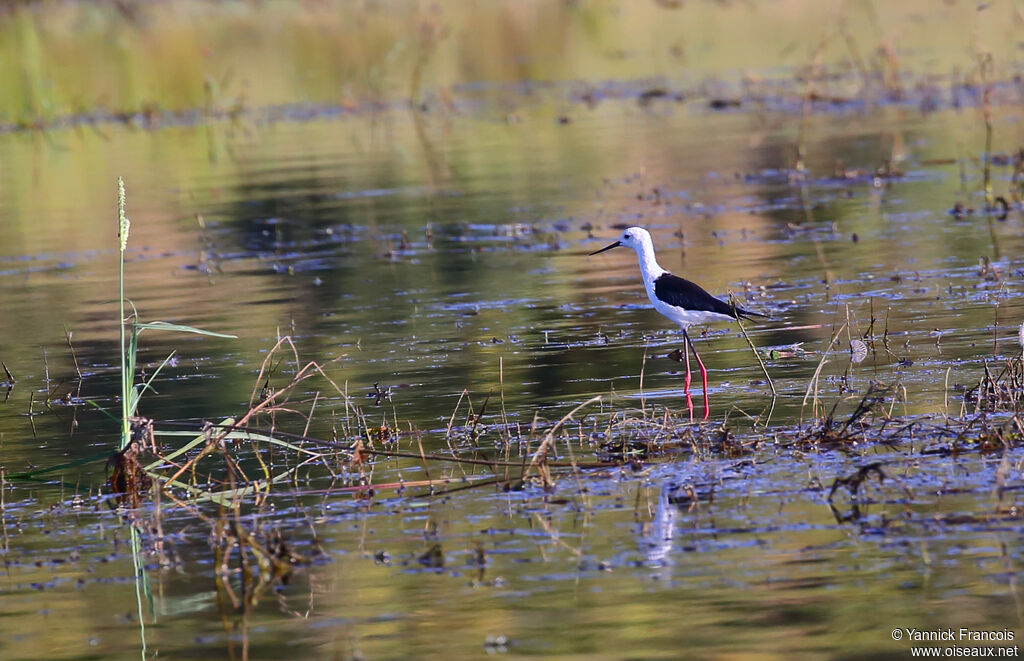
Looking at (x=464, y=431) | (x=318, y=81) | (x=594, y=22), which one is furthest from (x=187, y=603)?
(x=594, y=22)

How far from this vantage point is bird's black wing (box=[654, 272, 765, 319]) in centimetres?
1126

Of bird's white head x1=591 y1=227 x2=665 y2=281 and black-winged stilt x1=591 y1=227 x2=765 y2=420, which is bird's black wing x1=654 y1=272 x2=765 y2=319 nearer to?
black-winged stilt x1=591 y1=227 x2=765 y2=420

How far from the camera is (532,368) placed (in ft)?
40.9

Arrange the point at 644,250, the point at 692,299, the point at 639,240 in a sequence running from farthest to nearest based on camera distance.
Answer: the point at 639,240 → the point at 644,250 → the point at 692,299

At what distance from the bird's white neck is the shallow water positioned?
0.72 m

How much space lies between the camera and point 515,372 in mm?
12359

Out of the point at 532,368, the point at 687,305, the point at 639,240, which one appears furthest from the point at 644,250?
the point at 532,368

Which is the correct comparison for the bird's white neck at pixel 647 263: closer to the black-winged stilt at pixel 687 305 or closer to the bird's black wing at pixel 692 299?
the black-winged stilt at pixel 687 305

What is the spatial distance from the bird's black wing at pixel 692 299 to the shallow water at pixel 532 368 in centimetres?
53

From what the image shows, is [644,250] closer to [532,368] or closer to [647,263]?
[647,263]

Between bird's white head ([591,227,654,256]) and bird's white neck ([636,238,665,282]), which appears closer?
bird's white neck ([636,238,665,282])

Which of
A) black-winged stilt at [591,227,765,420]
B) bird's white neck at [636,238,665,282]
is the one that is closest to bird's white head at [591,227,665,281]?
bird's white neck at [636,238,665,282]

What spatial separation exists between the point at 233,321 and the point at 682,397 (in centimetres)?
566

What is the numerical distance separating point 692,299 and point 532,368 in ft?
5.34
